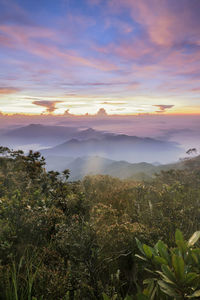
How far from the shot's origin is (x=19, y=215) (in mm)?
4801

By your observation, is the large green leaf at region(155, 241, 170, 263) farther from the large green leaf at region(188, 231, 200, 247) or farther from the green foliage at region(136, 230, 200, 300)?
the large green leaf at region(188, 231, 200, 247)

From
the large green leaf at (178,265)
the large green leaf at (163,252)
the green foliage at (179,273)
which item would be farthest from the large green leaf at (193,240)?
the large green leaf at (178,265)

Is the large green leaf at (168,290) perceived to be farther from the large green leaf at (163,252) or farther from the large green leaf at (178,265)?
the large green leaf at (163,252)

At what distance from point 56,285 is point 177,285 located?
58.2 inches

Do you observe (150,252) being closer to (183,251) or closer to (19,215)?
(183,251)

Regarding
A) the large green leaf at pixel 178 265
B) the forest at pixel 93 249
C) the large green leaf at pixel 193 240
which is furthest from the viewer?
the large green leaf at pixel 193 240

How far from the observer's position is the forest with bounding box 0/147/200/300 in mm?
2426

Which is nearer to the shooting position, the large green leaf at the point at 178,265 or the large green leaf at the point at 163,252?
the large green leaf at the point at 178,265

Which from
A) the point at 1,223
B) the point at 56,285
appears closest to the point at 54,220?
the point at 1,223

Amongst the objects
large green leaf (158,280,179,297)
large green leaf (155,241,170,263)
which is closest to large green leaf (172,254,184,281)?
large green leaf (158,280,179,297)

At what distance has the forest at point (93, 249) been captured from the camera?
95.5 inches

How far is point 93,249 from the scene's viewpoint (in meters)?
3.08

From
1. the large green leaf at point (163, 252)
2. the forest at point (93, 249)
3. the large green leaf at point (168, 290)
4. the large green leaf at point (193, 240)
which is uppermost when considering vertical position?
the large green leaf at point (193, 240)

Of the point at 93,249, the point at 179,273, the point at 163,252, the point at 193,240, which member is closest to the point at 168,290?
the point at 179,273
